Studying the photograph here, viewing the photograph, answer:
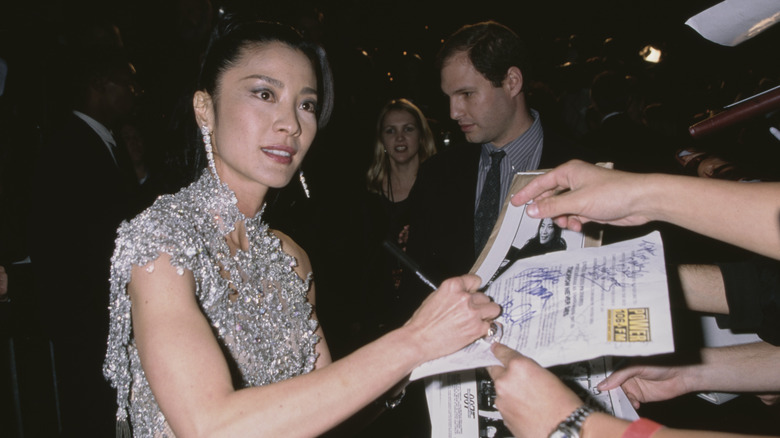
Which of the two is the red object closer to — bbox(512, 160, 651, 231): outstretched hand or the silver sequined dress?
bbox(512, 160, 651, 231): outstretched hand

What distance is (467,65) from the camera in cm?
242

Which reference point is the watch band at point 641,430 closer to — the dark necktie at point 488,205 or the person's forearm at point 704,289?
the person's forearm at point 704,289

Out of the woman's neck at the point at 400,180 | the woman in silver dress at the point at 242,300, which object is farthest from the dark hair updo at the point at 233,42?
the woman's neck at the point at 400,180

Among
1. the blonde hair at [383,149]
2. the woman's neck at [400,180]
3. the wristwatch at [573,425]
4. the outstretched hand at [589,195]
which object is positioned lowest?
the wristwatch at [573,425]

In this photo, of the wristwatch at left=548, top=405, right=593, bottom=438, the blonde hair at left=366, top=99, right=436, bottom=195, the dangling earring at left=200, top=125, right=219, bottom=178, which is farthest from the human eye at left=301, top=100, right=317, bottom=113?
the blonde hair at left=366, top=99, right=436, bottom=195

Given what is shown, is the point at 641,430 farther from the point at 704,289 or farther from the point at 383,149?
the point at 383,149

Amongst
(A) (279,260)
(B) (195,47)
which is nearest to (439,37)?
(B) (195,47)

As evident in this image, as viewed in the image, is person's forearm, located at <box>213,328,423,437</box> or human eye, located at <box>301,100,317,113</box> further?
human eye, located at <box>301,100,317,113</box>

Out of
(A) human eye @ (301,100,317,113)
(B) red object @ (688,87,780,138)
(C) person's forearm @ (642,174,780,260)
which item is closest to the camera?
(B) red object @ (688,87,780,138)

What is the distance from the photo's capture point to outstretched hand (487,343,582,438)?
2.75 feet

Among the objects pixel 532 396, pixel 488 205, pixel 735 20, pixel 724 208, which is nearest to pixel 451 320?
pixel 532 396

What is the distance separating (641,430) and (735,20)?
74cm

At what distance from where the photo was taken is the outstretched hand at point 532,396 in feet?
2.75

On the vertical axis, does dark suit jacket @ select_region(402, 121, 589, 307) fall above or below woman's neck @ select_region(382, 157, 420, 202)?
below
